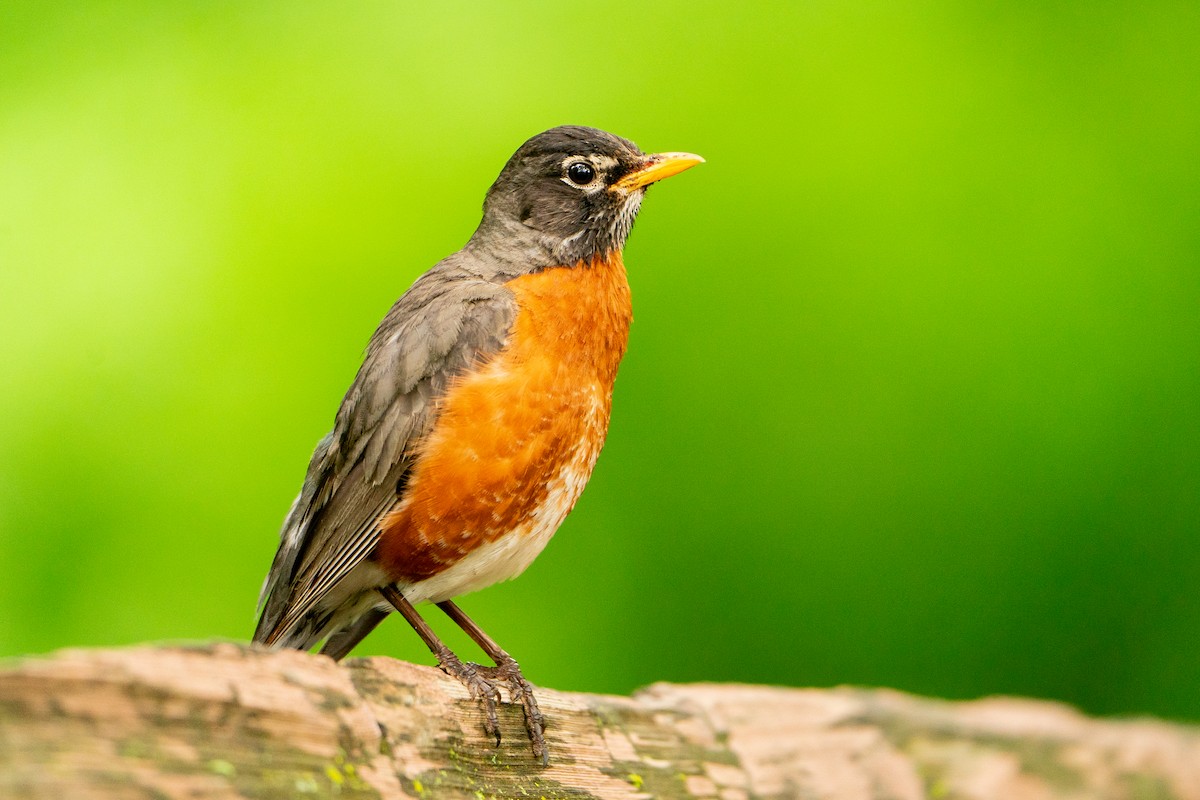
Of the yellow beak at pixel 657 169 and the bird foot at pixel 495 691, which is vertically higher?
the yellow beak at pixel 657 169

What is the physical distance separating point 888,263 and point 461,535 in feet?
6.61

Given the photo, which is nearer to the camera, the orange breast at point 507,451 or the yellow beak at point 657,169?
the orange breast at point 507,451

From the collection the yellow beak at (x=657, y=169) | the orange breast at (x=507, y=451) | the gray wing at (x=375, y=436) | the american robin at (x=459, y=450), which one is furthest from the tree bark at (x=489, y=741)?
the yellow beak at (x=657, y=169)

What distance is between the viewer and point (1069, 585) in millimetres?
4398

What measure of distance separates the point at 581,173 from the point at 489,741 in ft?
5.96

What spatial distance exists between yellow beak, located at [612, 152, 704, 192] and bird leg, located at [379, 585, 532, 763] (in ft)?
4.69

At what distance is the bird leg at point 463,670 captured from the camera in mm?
3098

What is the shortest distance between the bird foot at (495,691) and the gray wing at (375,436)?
42cm

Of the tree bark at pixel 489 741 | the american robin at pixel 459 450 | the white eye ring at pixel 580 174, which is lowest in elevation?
the tree bark at pixel 489 741

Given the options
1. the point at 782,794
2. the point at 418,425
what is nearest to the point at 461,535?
the point at 418,425

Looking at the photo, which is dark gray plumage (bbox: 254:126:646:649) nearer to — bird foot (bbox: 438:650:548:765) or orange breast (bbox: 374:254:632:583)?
orange breast (bbox: 374:254:632:583)

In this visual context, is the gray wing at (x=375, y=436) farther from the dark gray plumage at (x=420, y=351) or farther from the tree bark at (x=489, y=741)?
the tree bark at (x=489, y=741)

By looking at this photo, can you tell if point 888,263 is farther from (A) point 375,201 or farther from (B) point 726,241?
(A) point 375,201

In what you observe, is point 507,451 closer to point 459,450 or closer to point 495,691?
point 459,450
